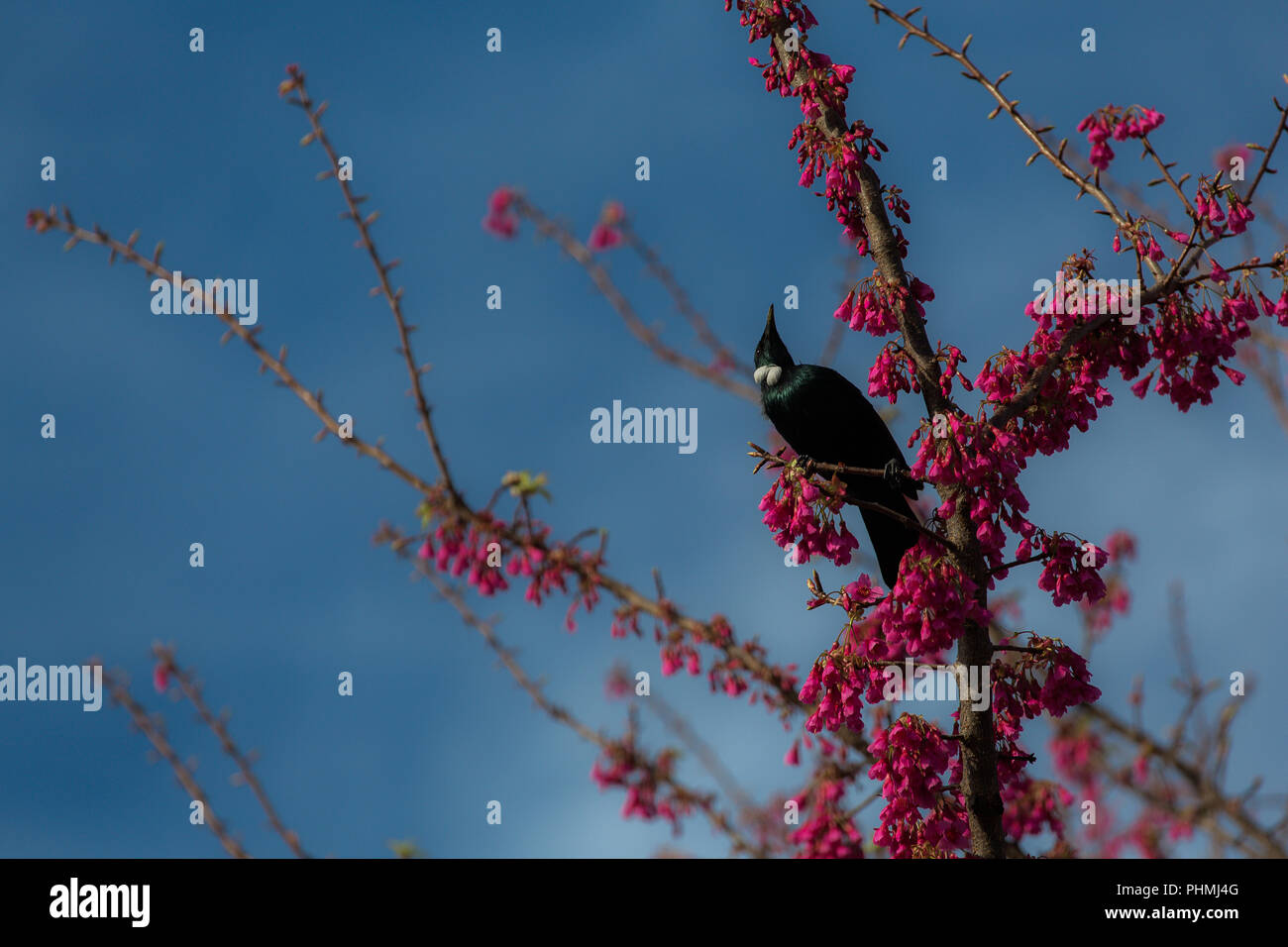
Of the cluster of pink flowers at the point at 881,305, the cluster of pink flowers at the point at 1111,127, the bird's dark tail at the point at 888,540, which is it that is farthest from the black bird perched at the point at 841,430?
the cluster of pink flowers at the point at 1111,127

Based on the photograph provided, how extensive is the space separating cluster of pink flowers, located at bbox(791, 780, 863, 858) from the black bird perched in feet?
5.67

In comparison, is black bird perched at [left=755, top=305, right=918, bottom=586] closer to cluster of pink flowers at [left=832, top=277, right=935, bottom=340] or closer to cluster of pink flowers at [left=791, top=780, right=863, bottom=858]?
cluster of pink flowers at [left=832, top=277, right=935, bottom=340]

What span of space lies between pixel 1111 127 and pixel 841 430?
208 centimetres

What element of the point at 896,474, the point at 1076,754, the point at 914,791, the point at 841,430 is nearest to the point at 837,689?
the point at 914,791

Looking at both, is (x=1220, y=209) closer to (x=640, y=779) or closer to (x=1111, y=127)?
(x=1111, y=127)

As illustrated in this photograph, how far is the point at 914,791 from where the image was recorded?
3643 mm

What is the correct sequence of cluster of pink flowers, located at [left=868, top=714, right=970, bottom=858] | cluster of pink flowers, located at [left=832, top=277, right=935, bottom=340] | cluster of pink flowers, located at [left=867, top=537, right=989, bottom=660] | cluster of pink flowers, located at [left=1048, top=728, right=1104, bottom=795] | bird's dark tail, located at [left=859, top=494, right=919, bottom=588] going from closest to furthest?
cluster of pink flowers, located at [left=867, top=537, right=989, bottom=660]
cluster of pink flowers, located at [left=868, top=714, right=970, bottom=858]
cluster of pink flowers, located at [left=832, top=277, right=935, bottom=340]
bird's dark tail, located at [left=859, top=494, right=919, bottom=588]
cluster of pink flowers, located at [left=1048, top=728, right=1104, bottom=795]

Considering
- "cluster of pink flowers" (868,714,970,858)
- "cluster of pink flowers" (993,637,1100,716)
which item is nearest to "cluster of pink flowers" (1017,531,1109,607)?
"cluster of pink flowers" (993,637,1100,716)

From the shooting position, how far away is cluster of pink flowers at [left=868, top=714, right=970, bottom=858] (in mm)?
3615
